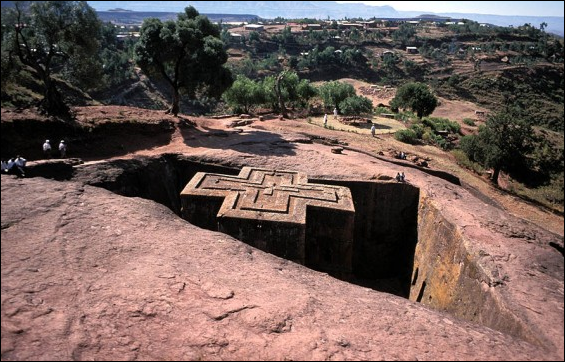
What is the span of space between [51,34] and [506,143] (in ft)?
71.2

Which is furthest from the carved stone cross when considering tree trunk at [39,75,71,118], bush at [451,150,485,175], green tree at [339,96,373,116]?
green tree at [339,96,373,116]

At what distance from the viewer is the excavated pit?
10.4 m

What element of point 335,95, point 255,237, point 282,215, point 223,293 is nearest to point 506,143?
point 282,215

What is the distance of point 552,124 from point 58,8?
1284 inches

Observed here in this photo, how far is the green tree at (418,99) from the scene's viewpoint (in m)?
36.4

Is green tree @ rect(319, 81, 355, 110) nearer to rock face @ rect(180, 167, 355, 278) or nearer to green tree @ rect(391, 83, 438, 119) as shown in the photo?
green tree @ rect(391, 83, 438, 119)

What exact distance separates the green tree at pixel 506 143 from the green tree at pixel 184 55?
13.7 meters

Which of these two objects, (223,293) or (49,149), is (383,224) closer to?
(223,293)

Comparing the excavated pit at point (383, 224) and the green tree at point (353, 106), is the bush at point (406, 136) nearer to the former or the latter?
the green tree at point (353, 106)

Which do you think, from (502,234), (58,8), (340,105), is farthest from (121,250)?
(340,105)

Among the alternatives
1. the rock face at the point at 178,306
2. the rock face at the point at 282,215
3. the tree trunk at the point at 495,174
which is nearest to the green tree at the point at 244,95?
the tree trunk at the point at 495,174

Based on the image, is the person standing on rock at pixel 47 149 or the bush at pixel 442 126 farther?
the bush at pixel 442 126

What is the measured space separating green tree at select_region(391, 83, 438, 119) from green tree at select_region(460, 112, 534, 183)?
18123 millimetres

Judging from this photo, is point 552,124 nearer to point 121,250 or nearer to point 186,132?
point 186,132
